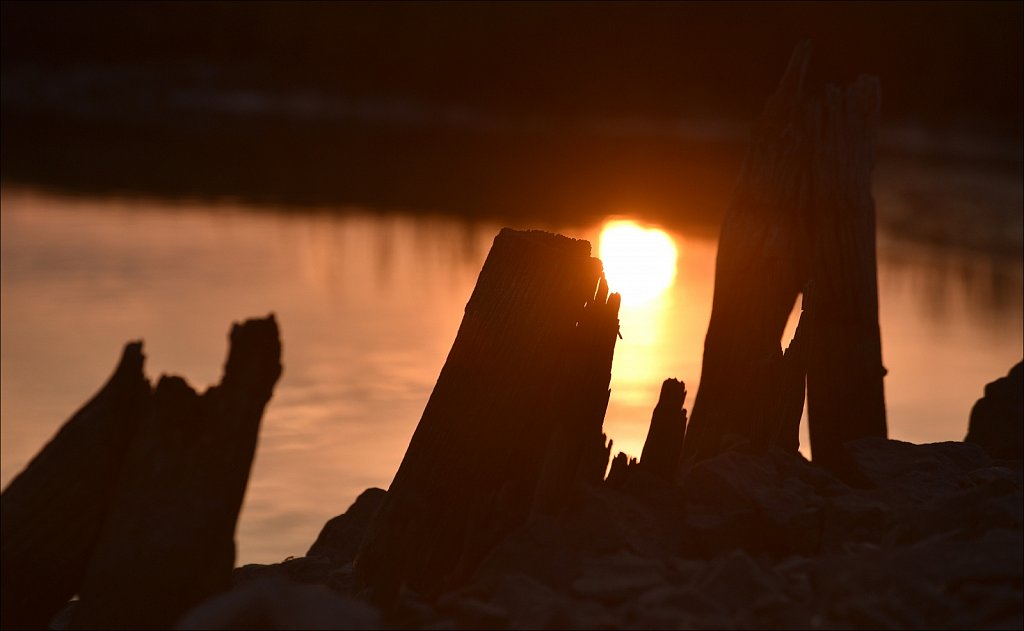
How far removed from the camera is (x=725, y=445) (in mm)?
6891

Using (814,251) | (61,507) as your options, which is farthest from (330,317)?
(61,507)

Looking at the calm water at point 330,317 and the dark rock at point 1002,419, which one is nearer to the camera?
the dark rock at point 1002,419

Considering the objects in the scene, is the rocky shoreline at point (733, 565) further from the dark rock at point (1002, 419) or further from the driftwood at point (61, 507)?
the dark rock at point (1002, 419)

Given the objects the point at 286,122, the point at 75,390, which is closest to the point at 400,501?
the point at 75,390

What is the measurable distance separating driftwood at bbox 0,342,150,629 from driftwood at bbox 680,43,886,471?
3134 millimetres

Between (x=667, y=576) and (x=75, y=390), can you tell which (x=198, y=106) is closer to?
(x=75, y=390)

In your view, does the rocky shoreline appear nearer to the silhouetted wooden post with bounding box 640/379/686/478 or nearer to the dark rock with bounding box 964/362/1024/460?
the silhouetted wooden post with bounding box 640/379/686/478

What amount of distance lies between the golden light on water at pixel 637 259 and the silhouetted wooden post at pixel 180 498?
15.1m

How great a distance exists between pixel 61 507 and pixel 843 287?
4391 mm

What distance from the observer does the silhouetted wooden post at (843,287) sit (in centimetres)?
831

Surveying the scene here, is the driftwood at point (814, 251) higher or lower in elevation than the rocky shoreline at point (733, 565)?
higher

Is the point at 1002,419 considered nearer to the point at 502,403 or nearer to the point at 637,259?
the point at 502,403

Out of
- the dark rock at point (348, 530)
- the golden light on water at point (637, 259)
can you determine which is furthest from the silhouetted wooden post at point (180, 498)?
the golden light on water at point (637, 259)

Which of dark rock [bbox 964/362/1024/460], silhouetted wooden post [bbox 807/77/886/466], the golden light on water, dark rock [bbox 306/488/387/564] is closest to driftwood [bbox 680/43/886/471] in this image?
silhouetted wooden post [bbox 807/77/886/466]
